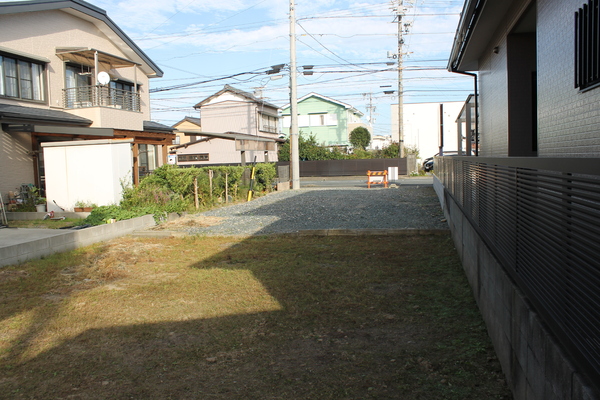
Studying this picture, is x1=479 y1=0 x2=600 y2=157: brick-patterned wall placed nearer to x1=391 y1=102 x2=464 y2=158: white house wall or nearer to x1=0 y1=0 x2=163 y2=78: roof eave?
x1=0 y1=0 x2=163 y2=78: roof eave

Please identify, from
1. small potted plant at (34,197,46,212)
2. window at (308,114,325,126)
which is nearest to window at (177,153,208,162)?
window at (308,114,325,126)

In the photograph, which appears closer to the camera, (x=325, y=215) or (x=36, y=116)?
(x=325, y=215)

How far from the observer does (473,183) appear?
21.0ft

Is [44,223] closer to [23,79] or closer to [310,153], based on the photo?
[23,79]

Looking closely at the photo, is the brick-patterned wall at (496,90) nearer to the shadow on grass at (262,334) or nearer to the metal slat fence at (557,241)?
the shadow on grass at (262,334)

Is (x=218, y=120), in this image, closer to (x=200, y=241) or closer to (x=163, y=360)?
(x=200, y=241)

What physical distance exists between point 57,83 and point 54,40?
1.71 meters

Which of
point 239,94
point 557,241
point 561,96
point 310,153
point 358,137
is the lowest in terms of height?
point 557,241

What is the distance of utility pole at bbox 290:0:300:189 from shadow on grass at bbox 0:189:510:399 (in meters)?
17.6

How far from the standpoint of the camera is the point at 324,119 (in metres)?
58.3

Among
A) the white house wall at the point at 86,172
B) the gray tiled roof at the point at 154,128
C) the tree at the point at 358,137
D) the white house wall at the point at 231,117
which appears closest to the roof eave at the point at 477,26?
the white house wall at the point at 86,172

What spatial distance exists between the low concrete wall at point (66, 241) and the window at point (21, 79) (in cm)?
869

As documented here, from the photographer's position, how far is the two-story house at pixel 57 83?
1647 cm

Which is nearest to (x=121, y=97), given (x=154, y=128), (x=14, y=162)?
(x=154, y=128)
